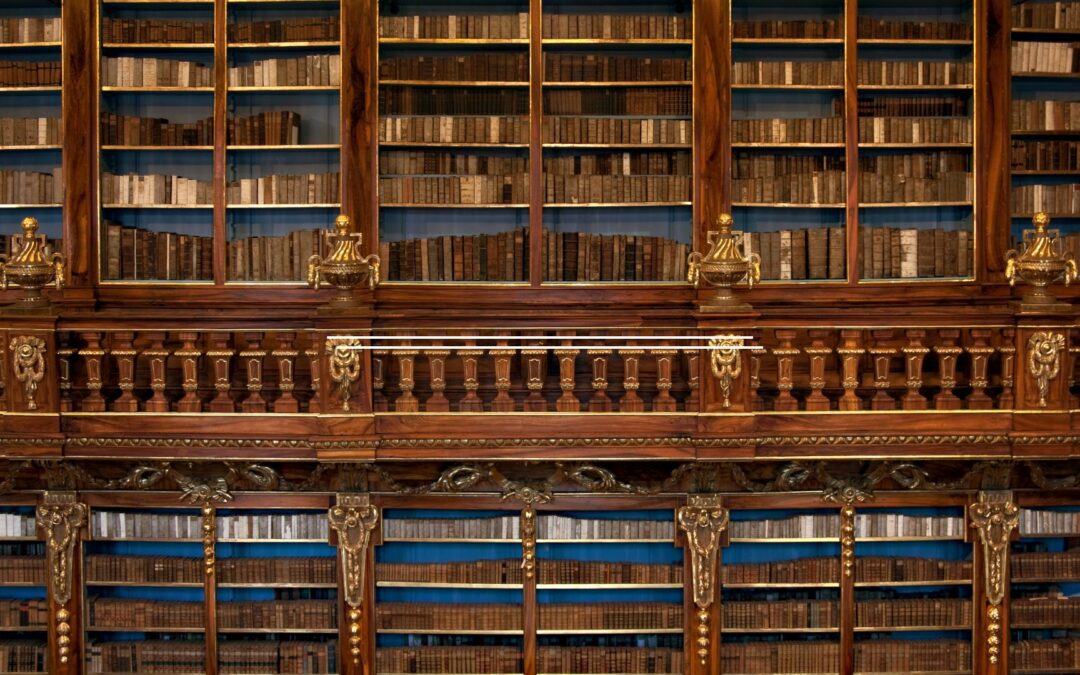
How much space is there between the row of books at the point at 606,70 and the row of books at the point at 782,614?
92.8 inches

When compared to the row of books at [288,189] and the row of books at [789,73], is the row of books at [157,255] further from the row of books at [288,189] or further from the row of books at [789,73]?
the row of books at [789,73]

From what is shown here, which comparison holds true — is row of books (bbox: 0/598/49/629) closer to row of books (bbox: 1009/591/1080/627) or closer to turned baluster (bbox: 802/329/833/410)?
turned baluster (bbox: 802/329/833/410)

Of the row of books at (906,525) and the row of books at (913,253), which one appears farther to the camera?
the row of books at (913,253)

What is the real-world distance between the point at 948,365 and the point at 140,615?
10.9ft

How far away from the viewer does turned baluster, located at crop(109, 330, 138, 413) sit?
17.3 ft

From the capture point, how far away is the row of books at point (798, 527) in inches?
222

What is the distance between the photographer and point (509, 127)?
638 centimetres

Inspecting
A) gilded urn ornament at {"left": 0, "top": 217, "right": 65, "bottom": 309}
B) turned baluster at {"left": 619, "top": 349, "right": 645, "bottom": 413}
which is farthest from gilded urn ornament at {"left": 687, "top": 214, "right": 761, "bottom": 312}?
gilded urn ornament at {"left": 0, "top": 217, "right": 65, "bottom": 309}

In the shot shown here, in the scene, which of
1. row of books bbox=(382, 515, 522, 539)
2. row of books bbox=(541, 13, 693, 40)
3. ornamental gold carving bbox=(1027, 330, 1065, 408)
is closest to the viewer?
ornamental gold carving bbox=(1027, 330, 1065, 408)

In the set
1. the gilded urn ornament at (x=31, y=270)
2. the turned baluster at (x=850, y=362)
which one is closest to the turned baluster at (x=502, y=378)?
the turned baluster at (x=850, y=362)

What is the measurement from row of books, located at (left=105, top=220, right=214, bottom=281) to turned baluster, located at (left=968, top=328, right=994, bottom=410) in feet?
11.0

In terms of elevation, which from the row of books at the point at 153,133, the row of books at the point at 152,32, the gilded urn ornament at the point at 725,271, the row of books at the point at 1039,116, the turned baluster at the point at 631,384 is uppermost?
the row of books at the point at 152,32

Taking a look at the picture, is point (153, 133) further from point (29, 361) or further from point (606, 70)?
point (606, 70)

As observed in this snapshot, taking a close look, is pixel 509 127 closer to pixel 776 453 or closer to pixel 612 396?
pixel 612 396
